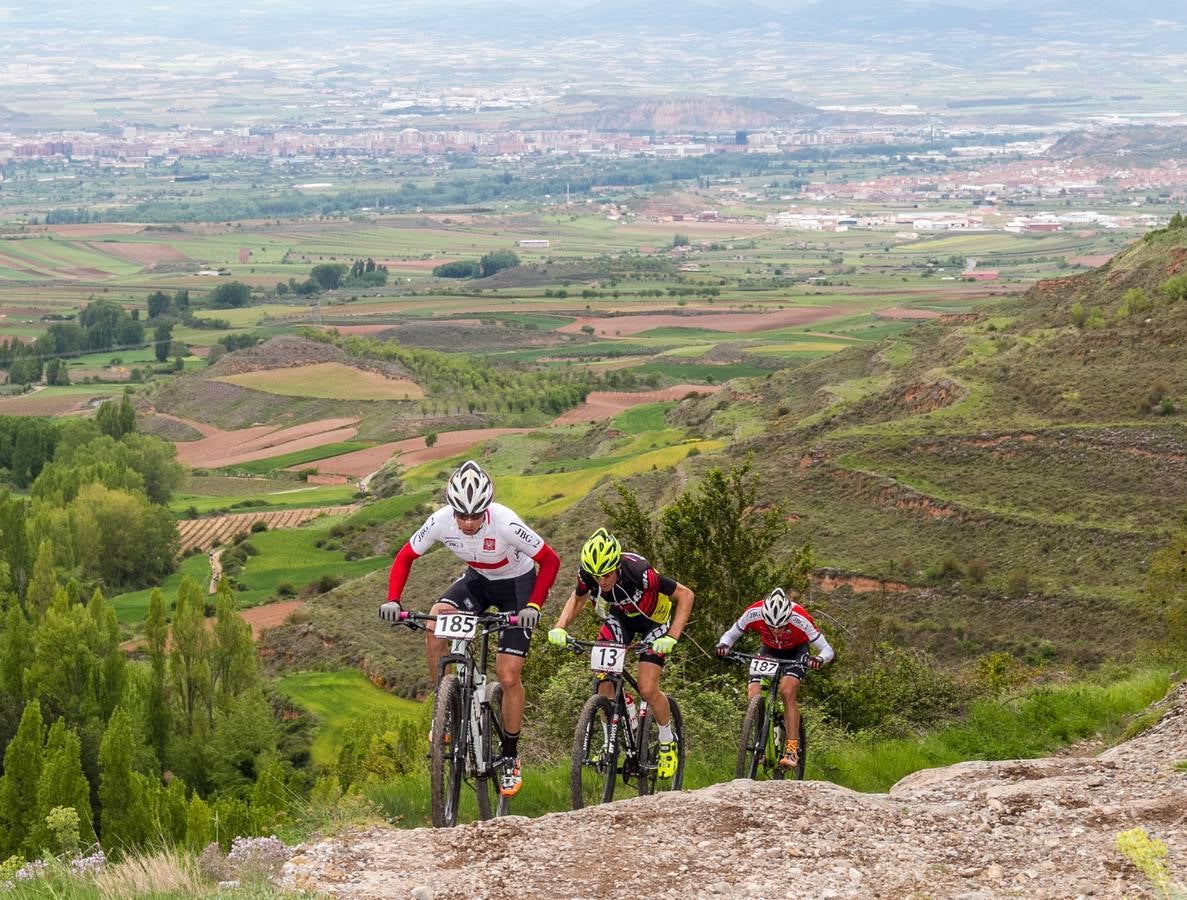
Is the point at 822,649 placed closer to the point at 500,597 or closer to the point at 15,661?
the point at 500,597

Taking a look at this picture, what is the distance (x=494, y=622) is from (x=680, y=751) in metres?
2.37

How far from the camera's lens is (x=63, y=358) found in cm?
15450

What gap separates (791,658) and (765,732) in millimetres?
723

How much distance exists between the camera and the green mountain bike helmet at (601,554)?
12.8m

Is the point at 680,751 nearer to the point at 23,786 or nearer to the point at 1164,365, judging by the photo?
the point at 23,786

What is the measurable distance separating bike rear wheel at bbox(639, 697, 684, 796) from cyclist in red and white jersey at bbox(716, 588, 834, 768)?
91 cm

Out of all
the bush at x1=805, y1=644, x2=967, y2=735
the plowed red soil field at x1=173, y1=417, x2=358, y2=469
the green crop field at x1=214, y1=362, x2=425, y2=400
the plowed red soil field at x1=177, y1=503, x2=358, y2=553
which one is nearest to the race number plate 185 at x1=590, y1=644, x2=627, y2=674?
the bush at x1=805, y1=644, x2=967, y2=735

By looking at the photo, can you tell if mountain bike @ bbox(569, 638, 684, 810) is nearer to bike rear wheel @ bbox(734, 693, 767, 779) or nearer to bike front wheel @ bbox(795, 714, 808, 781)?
bike rear wheel @ bbox(734, 693, 767, 779)

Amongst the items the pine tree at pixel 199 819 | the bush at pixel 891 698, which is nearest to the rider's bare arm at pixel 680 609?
the bush at pixel 891 698

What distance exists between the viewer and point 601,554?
12789 mm

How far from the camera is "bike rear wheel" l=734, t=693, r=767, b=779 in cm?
1462

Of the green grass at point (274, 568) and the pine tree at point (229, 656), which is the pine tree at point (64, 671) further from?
the green grass at point (274, 568)

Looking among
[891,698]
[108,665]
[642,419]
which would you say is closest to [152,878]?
[891,698]

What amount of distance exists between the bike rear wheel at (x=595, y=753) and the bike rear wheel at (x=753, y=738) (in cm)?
143
